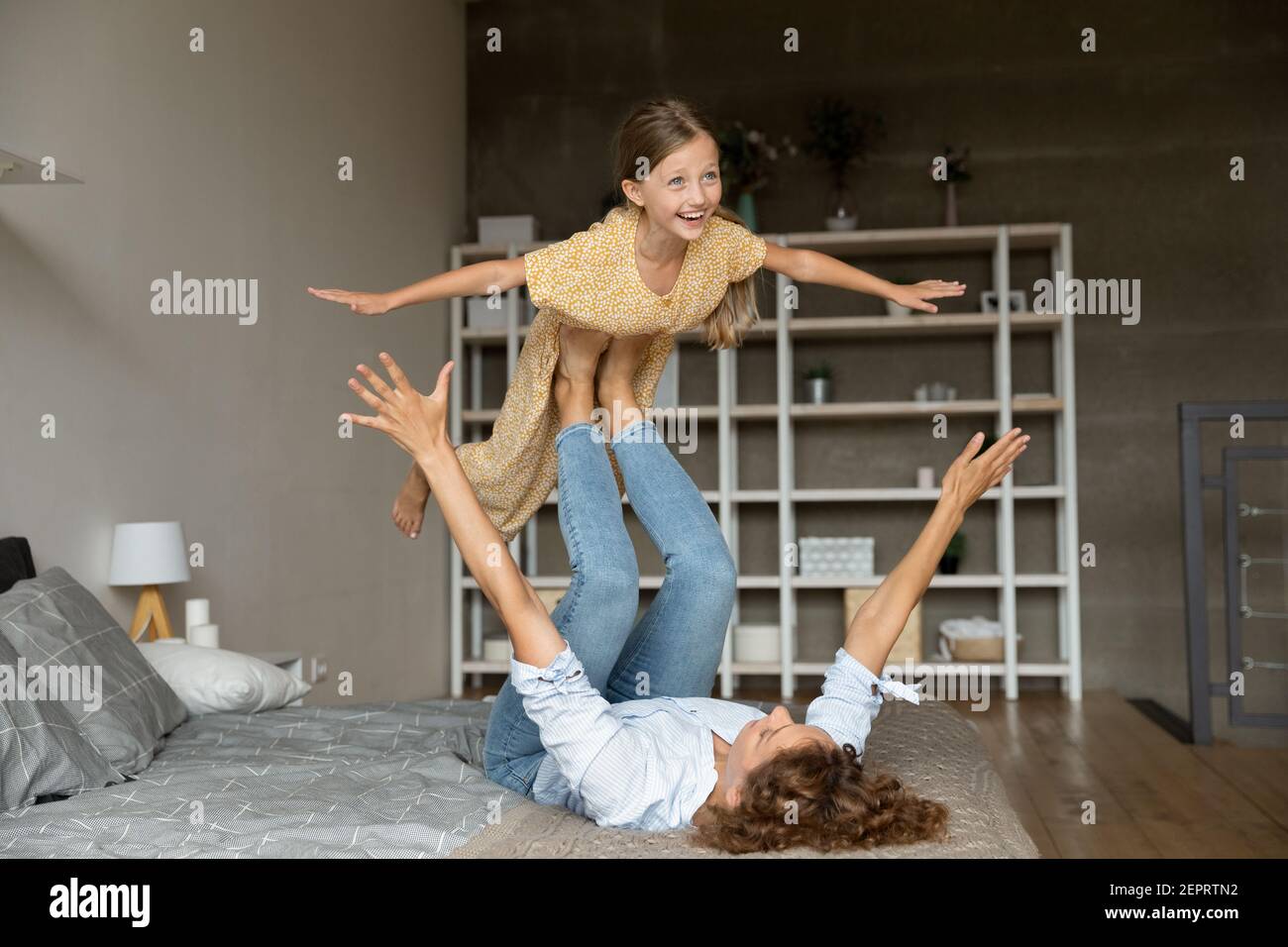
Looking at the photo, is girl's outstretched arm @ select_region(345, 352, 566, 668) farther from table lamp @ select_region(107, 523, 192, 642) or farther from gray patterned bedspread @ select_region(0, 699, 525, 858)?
table lamp @ select_region(107, 523, 192, 642)

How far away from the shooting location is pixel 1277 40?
5781mm

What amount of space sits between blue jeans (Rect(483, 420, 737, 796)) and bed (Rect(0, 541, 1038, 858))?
123 mm

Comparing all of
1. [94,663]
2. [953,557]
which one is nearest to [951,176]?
[953,557]

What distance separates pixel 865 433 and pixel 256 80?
317 cm

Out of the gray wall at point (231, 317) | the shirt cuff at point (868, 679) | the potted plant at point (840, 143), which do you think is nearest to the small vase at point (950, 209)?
the potted plant at point (840, 143)

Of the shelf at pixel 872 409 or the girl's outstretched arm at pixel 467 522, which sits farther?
the shelf at pixel 872 409

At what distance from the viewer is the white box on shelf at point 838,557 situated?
5.62m

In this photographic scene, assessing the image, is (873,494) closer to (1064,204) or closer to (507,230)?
(1064,204)

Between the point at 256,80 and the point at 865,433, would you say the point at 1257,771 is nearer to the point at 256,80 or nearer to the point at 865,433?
the point at 865,433

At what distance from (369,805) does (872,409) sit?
4.02 m

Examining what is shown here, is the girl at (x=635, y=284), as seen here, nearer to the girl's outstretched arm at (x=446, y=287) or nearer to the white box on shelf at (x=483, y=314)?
the girl's outstretched arm at (x=446, y=287)
